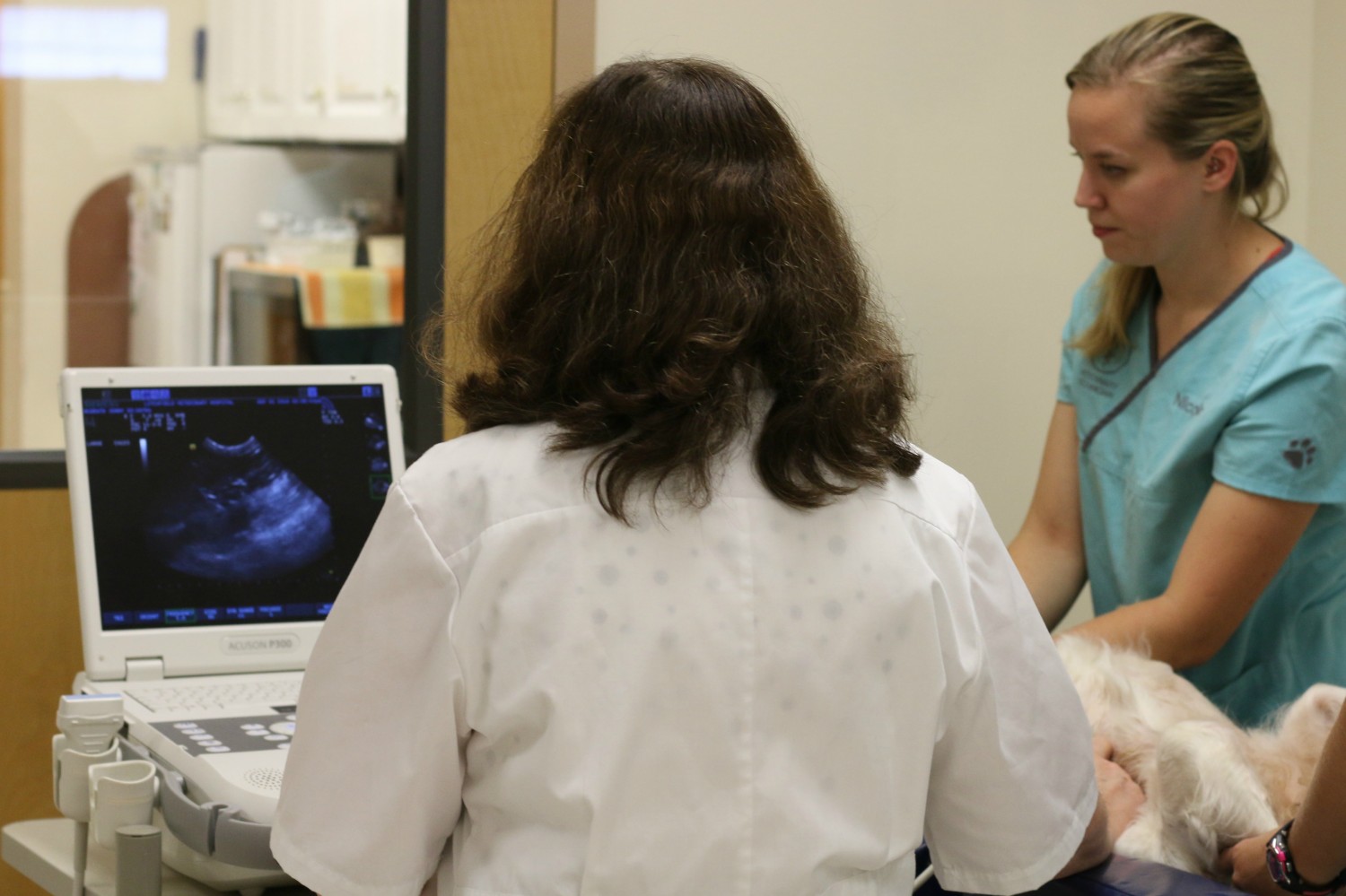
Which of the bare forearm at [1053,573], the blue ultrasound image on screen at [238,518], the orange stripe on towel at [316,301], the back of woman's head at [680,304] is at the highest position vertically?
the back of woman's head at [680,304]

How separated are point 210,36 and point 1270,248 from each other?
7.85ft

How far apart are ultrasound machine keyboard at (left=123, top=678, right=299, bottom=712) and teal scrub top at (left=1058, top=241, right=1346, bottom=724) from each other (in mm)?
1153

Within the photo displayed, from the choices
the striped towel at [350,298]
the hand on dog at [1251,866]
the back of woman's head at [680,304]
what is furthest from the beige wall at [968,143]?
the back of woman's head at [680,304]

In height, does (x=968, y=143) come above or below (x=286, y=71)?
below

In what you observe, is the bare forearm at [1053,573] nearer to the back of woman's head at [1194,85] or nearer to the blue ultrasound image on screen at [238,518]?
the back of woman's head at [1194,85]

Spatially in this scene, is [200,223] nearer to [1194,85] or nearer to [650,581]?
[1194,85]

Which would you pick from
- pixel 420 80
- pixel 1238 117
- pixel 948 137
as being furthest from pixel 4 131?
pixel 1238 117

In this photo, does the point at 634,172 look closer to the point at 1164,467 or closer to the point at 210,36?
the point at 1164,467

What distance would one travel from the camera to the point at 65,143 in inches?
128

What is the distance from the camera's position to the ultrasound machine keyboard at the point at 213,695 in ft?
5.01

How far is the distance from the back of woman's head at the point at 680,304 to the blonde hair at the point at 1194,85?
104 centimetres

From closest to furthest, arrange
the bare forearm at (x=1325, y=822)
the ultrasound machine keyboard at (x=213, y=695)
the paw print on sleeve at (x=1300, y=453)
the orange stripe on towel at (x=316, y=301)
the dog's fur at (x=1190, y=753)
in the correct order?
the bare forearm at (x=1325, y=822), the dog's fur at (x=1190, y=753), the ultrasound machine keyboard at (x=213, y=695), the paw print on sleeve at (x=1300, y=453), the orange stripe on towel at (x=316, y=301)

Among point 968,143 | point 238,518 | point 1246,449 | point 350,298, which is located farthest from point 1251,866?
point 350,298

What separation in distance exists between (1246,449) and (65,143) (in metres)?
2.67
